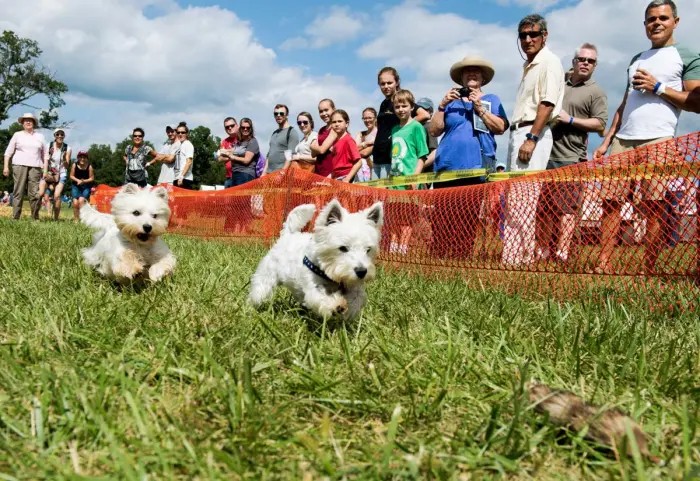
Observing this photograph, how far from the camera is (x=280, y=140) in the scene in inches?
467

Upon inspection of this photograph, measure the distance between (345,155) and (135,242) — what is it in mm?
4801

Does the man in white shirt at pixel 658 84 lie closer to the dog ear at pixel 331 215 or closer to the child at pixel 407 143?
the child at pixel 407 143

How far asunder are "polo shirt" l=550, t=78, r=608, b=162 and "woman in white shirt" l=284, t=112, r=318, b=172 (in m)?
4.79

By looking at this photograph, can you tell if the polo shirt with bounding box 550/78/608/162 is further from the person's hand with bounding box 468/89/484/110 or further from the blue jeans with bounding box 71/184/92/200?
the blue jeans with bounding box 71/184/92/200

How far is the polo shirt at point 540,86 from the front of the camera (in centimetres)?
642

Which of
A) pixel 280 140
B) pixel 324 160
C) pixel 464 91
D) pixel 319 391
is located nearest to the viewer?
pixel 319 391

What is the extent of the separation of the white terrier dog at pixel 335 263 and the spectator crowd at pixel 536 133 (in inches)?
67.6

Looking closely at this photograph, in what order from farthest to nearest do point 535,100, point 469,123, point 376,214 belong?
point 469,123 < point 535,100 < point 376,214

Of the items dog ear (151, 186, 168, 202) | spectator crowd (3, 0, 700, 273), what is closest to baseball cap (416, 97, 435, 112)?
spectator crowd (3, 0, 700, 273)

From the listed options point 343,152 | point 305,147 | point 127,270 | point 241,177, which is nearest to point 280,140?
point 305,147

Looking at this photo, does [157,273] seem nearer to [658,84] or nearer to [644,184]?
[644,184]

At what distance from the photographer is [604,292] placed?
15.2 ft

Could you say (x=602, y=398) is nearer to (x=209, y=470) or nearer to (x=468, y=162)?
(x=209, y=470)

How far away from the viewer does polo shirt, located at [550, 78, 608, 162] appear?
22.7 ft
